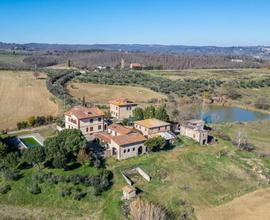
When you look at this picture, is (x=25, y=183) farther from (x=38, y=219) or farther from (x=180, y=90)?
(x=180, y=90)

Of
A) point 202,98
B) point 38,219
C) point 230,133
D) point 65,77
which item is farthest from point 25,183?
point 65,77

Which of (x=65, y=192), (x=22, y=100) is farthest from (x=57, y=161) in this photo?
(x=22, y=100)

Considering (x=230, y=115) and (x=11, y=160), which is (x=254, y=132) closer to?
(x=230, y=115)

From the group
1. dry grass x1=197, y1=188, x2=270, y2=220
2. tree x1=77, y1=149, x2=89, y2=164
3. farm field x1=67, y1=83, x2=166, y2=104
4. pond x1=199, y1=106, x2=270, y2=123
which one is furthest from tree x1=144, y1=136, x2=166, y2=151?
farm field x1=67, y1=83, x2=166, y2=104

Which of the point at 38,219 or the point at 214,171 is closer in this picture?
the point at 38,219

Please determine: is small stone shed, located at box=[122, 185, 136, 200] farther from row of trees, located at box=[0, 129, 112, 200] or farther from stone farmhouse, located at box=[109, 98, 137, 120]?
stone farmhouse, located at box=[109, 98, 137, 120]
